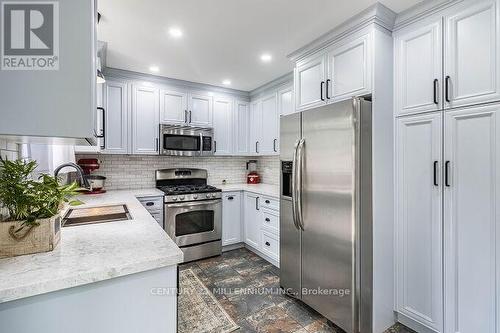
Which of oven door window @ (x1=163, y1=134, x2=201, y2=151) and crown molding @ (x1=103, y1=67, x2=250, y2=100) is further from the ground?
crown molding @ (x1=103, y1=67, x2=250, y2=100)

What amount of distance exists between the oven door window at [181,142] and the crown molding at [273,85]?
4.04 feet

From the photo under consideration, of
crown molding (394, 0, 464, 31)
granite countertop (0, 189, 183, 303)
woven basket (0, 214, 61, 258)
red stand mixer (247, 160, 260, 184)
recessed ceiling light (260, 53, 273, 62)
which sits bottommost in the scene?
granite countertop (0, 189, 183, 303)

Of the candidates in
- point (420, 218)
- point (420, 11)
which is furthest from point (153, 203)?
point (420, 11)

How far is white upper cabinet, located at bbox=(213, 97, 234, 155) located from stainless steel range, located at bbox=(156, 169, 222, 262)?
775mm

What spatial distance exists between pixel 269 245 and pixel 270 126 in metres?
1.72

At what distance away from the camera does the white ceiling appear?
1.82 meters

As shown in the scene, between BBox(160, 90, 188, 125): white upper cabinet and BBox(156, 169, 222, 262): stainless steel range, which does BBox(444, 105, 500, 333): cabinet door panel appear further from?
BBox(160, 90, 188, 125): white upper cabinet

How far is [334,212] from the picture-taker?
1.92 meters

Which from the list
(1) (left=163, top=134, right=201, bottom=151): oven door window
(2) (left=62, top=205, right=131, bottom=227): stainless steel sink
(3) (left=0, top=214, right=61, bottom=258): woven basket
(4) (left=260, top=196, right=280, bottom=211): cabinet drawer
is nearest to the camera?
(3) (left=0, top=214, right=61, bottom=258): woven basket

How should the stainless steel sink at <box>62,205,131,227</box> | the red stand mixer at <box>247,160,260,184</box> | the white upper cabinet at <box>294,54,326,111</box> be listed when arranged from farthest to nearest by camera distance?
1. the red stand mixer at <box>247,160,260,184</box>
2. the white upper cabinet at <box>294,54,326,111</box>
3. the stainless steel sink at <box>62,205,131,227</box>

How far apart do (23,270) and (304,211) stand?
6.03 ft

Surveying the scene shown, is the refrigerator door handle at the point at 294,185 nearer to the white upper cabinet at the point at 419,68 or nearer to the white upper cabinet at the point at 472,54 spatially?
the white upper cabinet at the point at 419,68

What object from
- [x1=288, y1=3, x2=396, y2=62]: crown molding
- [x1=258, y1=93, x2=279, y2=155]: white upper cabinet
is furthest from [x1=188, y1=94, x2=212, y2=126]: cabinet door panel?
[x1=288, y1=3, x2=396, y2=62]: crown molding

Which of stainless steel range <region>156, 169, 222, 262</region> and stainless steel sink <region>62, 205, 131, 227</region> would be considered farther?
→ stainless steel range <region>156, 169, 222, 262</region>
